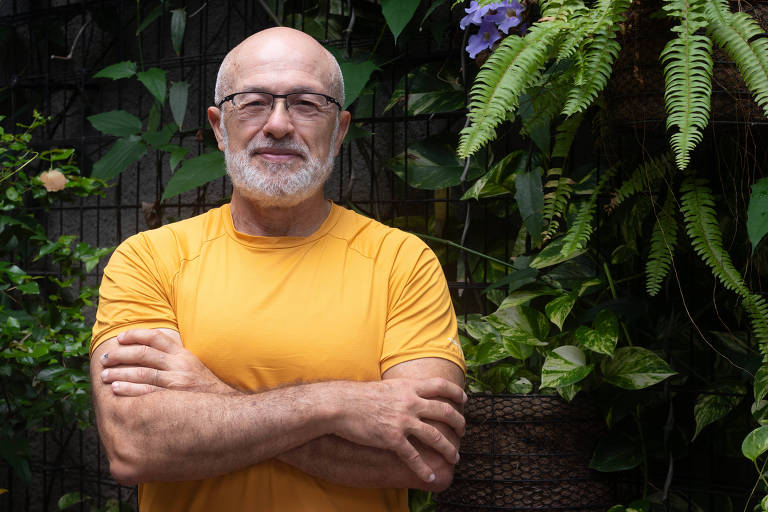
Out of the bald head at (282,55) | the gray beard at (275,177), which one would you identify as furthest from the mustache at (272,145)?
the bald head at (282,55)

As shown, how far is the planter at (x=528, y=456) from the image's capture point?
1463 mm

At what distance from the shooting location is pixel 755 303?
1.31 meters

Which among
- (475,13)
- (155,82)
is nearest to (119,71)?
(155,82)

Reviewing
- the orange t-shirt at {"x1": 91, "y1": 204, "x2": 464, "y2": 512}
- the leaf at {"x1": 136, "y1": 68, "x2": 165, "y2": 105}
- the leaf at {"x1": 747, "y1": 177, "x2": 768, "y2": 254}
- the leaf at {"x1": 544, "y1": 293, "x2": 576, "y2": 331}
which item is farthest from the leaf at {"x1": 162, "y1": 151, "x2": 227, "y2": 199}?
the leaf at {"x1": 747, "y1": 177, "x2": 768, "y2": 254}

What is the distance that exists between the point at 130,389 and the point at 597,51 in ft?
3.07

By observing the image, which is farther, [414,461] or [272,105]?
[272,105]

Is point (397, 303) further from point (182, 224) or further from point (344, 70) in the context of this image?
point (344, 70)

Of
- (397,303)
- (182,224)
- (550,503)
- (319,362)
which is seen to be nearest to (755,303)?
(550,503)

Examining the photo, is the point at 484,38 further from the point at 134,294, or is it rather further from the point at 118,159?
the point at 118,159

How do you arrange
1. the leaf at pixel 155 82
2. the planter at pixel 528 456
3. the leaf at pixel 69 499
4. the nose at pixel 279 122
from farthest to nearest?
the leaf at pixel 69 499 < the leaf at pixel 155 82 < the planter at pixel 528 456 < the nose at pixel 279 122

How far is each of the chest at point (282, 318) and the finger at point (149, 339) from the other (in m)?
0.06

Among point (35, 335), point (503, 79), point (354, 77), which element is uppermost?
point (503, 79)

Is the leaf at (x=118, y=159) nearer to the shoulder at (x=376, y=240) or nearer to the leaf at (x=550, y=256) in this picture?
the shoulder at (x=376, y=240)

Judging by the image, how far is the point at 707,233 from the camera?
4.33 ft
